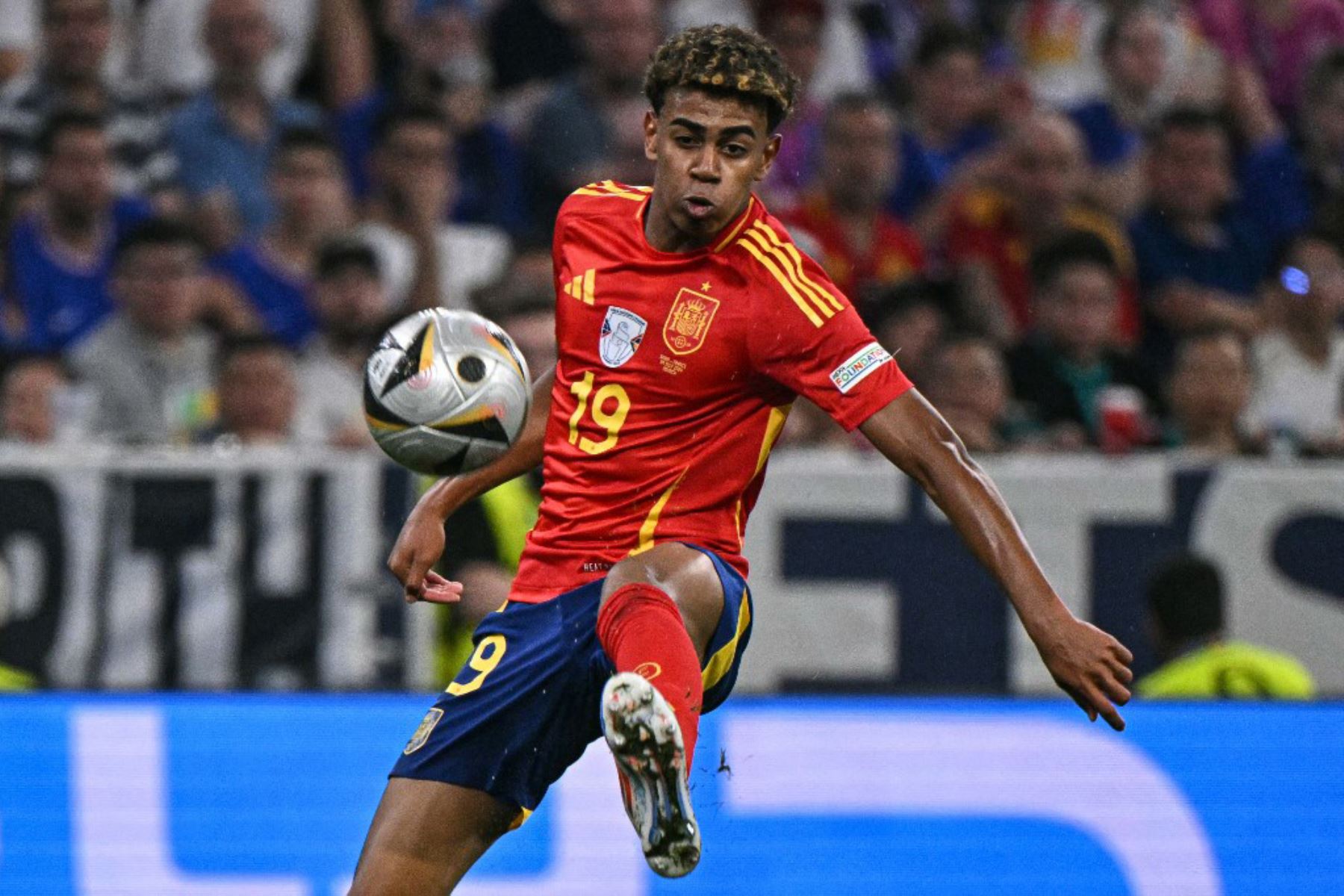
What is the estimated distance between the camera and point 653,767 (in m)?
3.46

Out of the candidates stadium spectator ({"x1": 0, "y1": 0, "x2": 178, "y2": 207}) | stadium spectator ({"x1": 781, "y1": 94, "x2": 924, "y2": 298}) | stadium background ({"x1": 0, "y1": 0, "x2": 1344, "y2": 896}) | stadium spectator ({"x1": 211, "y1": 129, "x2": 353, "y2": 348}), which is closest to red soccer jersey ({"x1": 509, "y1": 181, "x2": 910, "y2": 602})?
stadium background ({"x1": 0, "y1": 0, "x2": 1344, "y2": 896})

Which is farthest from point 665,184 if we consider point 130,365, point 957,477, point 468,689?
point 130,365

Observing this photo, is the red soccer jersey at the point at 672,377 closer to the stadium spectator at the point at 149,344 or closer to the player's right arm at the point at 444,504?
the player's right arm at the point at 444,504

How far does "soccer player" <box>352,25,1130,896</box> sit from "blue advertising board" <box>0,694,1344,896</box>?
1858mm

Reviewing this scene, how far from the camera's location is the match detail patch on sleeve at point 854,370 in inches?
149

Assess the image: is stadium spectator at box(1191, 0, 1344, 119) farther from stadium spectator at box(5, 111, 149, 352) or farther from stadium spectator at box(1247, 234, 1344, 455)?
stadium spectator at box(5, 111, 149, 352)


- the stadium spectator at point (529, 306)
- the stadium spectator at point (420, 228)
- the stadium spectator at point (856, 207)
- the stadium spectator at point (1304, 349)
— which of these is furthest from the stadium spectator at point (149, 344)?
the stadium spectator at point (1304, 349)

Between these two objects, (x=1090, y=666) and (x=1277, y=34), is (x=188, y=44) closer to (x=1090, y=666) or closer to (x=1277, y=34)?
(x=1277, y=34)

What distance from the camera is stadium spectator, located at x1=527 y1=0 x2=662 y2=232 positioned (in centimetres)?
841

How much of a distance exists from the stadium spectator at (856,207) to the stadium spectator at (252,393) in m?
2.15

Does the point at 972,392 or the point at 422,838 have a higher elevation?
the point at 972,392

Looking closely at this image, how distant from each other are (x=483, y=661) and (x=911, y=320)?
145 inches

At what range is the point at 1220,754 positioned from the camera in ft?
19.2

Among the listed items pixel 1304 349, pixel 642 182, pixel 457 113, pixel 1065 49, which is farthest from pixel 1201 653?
pixel 457 113
